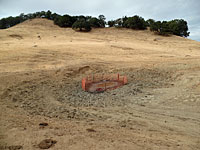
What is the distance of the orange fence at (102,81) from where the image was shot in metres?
10.9

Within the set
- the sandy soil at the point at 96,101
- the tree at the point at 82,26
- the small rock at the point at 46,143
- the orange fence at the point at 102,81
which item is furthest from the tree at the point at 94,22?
the small rock at the point at 46,143

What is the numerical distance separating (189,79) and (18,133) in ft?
35.8

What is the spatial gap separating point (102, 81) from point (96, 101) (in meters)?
4.17

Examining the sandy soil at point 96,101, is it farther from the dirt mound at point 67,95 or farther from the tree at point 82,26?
the tree at point 82,26

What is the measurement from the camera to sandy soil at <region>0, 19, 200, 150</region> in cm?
389

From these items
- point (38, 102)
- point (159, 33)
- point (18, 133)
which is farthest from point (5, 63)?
point (159, 33)

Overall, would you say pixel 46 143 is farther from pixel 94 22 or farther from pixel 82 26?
pixel 94 22

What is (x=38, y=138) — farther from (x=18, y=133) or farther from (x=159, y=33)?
(x=159, y=33)

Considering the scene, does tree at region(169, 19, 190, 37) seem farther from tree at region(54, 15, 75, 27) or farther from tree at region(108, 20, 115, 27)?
tree at region(54, 15, 75, 27)

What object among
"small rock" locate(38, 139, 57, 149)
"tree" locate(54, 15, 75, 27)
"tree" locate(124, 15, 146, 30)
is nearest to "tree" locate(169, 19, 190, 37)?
"tree" locate(124, 15, 146, 30)

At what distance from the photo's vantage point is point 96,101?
8.30 m

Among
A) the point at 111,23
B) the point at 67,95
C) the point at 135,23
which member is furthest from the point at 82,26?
the point at 67,95

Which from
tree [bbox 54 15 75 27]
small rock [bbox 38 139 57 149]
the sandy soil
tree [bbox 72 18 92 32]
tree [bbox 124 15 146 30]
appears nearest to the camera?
small rock [bbox 38 139 57 149]

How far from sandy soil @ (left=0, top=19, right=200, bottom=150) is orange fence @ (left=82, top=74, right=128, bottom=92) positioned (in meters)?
0.62
